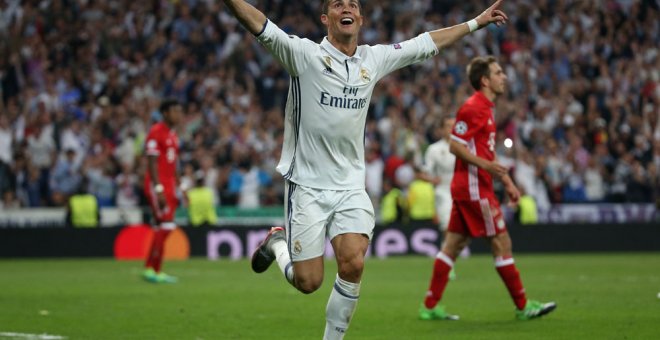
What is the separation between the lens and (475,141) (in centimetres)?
1146

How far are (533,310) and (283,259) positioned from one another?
3573 millimetres

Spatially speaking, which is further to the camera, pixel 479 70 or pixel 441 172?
pixel 441 172

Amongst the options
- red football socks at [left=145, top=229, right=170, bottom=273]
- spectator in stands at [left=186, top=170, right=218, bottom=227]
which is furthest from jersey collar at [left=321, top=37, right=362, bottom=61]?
spectator in stands at [left=186, top=170, right=218, bottom=227]

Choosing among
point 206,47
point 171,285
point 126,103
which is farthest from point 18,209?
point 171,285

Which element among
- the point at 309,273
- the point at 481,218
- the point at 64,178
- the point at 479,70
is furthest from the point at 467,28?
the point at 64,178

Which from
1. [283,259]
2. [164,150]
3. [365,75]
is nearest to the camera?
[365,75]

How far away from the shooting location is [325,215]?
816 centimetres

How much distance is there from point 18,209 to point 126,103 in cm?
398

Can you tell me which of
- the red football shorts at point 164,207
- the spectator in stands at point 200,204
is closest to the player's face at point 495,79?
the red football shorts at point 164,207

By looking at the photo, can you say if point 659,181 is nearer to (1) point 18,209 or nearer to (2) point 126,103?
(2) point 126,103

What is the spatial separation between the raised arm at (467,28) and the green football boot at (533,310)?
11.6ft

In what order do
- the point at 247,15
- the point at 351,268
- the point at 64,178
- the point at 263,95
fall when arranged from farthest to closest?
the point at 263,95, the point at 64,178, the point at 351,268, the point at 247,15

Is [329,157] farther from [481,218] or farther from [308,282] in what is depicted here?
[481,218]

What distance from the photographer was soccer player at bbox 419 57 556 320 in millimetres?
11242
